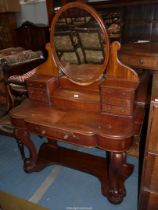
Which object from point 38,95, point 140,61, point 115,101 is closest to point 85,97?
point 115,101

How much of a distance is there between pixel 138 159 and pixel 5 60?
1889 mm

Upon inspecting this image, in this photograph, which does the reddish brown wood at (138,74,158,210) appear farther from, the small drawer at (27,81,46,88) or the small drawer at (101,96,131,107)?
the small drawer at (27,81,46,88)

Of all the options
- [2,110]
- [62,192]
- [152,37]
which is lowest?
[62,192]

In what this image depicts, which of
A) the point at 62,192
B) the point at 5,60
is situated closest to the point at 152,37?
the point at 5,60

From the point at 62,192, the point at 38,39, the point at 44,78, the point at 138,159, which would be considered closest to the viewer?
the point at 44,78

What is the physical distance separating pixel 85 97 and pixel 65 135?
328 millimetres

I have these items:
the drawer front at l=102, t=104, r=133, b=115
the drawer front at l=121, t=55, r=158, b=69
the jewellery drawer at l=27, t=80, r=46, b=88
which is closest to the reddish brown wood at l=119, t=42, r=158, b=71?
the drawer front at l=121, t=55, r=158, b=69

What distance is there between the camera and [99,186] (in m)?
1.83

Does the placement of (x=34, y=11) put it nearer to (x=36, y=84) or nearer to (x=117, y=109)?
(x=36, y=84)

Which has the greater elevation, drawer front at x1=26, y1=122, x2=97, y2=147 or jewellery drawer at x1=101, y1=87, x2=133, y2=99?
jewellery drawer at x1=101, y1=87, x2=133, y2=99

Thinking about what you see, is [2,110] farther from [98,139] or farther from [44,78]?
[98,139]

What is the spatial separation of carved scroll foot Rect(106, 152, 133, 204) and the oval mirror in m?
0.57

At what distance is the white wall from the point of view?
326 cm

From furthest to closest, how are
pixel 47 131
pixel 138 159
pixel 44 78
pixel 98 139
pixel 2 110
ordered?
pixel 2 110
pixel 138 159
pixel 44 78
pixel 47 131
pixel 98 139
